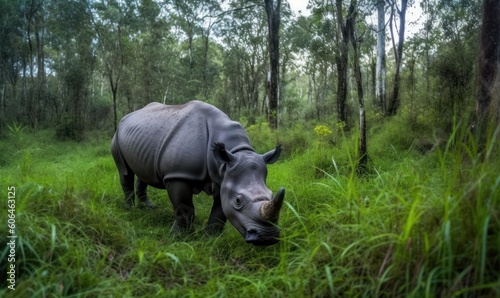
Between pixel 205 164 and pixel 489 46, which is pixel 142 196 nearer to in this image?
pixel 205 164

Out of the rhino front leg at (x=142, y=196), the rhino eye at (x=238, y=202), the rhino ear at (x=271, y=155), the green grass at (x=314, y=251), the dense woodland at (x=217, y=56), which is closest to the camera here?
the green grass at (x=314, y=251)

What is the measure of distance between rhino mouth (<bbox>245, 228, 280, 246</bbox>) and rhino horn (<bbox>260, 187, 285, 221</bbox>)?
11 cm

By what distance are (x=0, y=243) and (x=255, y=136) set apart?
8207mm

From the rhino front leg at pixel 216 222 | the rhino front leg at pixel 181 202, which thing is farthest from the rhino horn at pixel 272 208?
the rhino front leg at pixel 181 202

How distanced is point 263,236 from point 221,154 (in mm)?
975

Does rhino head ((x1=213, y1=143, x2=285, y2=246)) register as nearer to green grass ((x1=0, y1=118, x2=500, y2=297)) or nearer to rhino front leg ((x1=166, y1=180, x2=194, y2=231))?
green grass ((x1=0, y1=118, x2=500, y2=297))

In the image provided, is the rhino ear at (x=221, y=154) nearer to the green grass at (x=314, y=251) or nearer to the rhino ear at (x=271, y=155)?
the rhino ear at (x=271, y=155)

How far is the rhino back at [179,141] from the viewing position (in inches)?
161

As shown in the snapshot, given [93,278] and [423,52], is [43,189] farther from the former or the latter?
[423,52]

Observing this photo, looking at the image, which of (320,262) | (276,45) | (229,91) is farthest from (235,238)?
(229,91)

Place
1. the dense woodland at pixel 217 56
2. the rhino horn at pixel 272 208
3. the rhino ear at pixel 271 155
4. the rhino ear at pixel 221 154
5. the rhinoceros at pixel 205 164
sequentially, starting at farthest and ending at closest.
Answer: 1. the dense woodland at pixel 217 56
2. the rhino ear at pixel 271 155
3. the rhino ear at pixel 221 154
4. the rhinoceros at pixel 205 164
5. the rhino horn at pixel 272 208

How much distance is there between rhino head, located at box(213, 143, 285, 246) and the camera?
121 inches

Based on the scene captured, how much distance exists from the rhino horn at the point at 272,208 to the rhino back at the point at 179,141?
103 cm

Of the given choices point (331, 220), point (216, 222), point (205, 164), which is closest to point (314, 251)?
point (331, 220)
